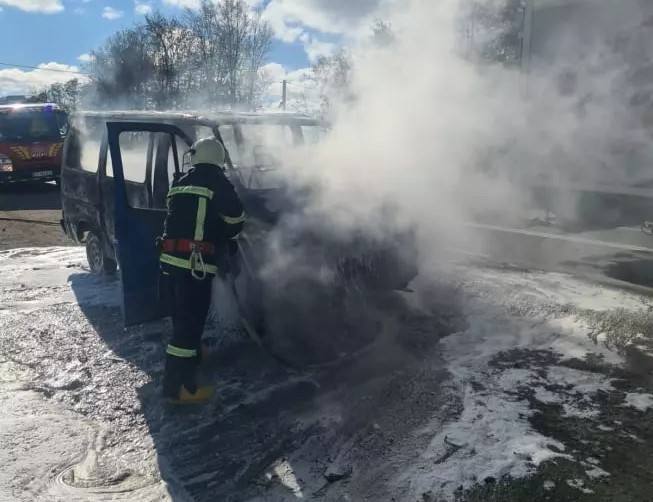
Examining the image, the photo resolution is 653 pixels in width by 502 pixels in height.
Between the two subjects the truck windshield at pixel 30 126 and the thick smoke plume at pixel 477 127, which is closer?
the thick smoke plume at pixel 477 127

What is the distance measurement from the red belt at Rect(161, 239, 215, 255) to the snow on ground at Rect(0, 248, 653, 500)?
122 cm

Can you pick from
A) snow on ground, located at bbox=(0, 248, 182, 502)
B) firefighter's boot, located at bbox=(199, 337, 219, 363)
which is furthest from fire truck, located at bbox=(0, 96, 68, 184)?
firefighter's boot, located at bbox=(199, 337, 219, 363)

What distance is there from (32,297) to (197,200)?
3.41 m

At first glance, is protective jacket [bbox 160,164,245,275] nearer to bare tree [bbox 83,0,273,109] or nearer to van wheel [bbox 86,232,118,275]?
van wheel [bbox 86,232,118,275]

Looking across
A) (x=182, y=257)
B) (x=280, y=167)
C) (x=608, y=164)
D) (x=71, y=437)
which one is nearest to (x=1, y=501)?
(x=71, y=437)

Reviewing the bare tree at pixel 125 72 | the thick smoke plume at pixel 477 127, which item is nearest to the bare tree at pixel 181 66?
the bare tree at pixel 125 72

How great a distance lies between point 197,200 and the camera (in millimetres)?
3828

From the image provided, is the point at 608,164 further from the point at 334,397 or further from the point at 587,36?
the point at 334,397

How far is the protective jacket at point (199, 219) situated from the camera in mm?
3836

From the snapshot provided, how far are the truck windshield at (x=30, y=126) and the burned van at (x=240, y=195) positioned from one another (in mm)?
10299

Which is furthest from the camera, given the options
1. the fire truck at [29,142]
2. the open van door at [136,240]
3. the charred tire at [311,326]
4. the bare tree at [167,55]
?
the bare tree at [167,55]

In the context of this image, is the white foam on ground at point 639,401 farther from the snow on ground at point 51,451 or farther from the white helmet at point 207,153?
the white helmet at point 207,153

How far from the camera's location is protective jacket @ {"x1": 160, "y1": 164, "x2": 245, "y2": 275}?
3836 millimetres

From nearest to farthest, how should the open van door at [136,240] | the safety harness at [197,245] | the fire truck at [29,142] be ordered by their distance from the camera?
the safety harness at [197,245] < the open van door at [136,240] < the fire truck at [29,142]
